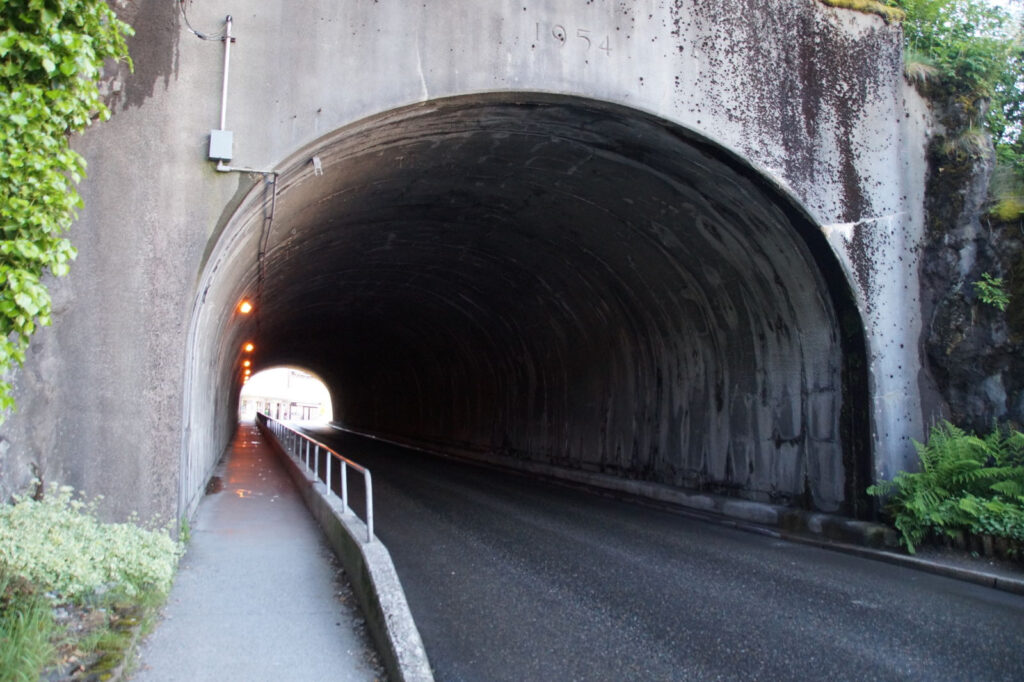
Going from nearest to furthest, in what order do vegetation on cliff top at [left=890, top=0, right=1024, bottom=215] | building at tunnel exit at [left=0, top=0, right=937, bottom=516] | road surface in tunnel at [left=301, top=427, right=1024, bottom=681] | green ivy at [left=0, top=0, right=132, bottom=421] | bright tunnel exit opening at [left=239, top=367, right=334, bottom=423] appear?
green ivy at [left=0, top=0, right=132, bottom=421] → road surface in tunnel at [left=301, top=427, right=1024, bottom=681] → building at tunnel exit at [left=0, top=0, right=937, bottom=516] → vegetation on cliff top at [left=890, top=0, right=1024, bottom=215] → bright tunnel exit opening at [left=239, top=367, right=334, bottom=423]

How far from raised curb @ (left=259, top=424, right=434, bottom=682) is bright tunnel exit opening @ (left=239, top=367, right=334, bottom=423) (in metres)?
68.1

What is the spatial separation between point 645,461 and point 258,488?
715 centimetres

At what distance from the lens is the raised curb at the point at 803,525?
8.26 meters

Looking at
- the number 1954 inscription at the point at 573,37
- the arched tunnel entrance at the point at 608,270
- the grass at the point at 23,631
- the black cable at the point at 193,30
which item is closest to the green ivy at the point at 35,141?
the grass at the point at 23,631

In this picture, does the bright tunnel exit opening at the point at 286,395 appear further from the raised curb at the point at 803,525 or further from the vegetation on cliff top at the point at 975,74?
the vegetation on cliff top at the point at 975,74

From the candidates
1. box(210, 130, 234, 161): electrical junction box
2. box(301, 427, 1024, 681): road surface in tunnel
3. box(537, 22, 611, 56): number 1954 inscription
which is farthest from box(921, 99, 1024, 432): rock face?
box(210, 130, 234, 161): electrical junction box

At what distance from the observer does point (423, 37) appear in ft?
26.8

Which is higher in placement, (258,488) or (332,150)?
(332,150)

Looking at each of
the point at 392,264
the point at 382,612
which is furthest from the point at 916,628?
the point at 392,264

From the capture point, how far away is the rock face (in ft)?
31.9

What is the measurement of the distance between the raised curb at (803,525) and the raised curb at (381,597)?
588cm

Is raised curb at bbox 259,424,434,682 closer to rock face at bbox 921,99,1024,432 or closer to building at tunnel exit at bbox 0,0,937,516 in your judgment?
building at tunnel exit at bbox 0,0,937,516

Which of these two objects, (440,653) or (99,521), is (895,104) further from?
(99,521)

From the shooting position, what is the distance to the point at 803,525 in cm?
1032
